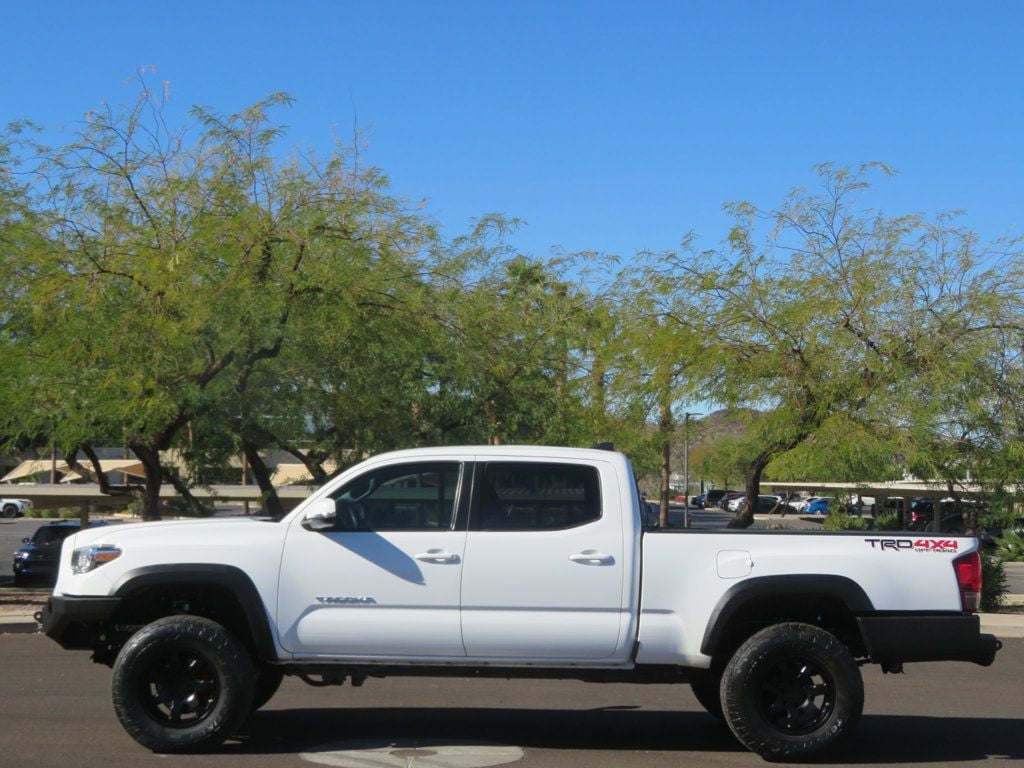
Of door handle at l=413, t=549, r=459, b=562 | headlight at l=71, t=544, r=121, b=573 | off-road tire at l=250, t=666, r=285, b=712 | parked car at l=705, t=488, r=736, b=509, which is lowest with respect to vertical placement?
off-road tire at l=250, t=666, r=285, b=712

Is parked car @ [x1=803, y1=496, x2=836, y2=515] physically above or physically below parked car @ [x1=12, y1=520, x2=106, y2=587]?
above

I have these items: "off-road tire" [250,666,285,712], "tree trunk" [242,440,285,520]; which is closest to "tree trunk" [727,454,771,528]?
"tree trunk" [242,440,285,520]

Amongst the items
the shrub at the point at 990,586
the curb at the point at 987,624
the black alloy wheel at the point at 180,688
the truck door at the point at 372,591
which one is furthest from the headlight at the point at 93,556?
the shrub at the point at 990,586

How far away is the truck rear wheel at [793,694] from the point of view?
7.34m

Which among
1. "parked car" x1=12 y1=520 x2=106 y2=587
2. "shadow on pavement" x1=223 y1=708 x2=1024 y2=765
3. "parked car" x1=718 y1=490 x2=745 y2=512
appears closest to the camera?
"shadow on pavement" x1=223 y1=708 x2=1024 y2=765

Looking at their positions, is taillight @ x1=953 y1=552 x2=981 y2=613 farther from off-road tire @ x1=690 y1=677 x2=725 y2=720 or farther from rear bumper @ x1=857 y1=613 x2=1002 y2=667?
off-road tire @ x1=690 y1=677 x2=725 y2=720

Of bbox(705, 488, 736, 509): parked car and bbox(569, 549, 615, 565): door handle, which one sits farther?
bbox(705, 488, 736, 509): parked car

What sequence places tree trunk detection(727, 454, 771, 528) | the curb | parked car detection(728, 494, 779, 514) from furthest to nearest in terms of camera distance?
parked car detection(728, 494, 779, 514), tree trunk detection(727, 454, 771, 528), the curb

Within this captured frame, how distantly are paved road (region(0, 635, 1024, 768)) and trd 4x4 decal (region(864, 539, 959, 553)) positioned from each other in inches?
52.4

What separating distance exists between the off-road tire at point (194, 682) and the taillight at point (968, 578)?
14.2 ft

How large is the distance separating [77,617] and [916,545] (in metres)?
5.12

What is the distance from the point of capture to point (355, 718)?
349 inches

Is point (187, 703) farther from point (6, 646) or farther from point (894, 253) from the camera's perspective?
point (894, 253)

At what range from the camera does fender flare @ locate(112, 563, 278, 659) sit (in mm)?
7340
